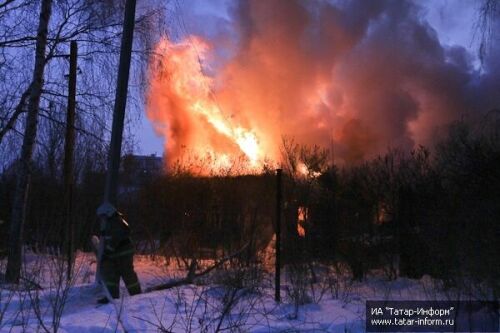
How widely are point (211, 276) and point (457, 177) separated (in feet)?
17.5

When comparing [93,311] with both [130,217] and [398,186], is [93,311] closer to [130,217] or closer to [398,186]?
[398,186]

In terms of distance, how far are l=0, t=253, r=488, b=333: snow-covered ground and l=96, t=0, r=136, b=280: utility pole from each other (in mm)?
1469

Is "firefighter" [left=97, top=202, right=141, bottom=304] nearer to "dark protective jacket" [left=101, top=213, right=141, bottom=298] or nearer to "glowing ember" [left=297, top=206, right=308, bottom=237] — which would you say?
"dark protective jacket" [left=101, top=213, right=141, bottom=298]

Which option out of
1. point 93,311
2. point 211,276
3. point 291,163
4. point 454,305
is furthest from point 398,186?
point 93,311

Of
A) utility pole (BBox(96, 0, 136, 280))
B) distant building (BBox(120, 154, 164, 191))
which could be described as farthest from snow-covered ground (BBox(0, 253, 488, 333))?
distant building (BBox(120, 154, 164, 191))

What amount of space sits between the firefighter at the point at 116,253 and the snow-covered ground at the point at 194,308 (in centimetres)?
36

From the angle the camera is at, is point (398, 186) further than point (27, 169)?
Yes

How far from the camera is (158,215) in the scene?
19938 millimetres

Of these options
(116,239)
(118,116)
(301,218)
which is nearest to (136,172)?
(301,218)

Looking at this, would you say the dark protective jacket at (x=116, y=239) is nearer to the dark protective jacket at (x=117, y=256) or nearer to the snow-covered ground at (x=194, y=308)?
the dark protective jacket at (x=117, y=256)

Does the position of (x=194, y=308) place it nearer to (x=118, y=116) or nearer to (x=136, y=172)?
(x=118, y=116)

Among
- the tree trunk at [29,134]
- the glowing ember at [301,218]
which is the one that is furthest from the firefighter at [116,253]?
the glowing ember at [301,218]

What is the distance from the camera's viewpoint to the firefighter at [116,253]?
8.77 meters

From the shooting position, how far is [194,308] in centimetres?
706
